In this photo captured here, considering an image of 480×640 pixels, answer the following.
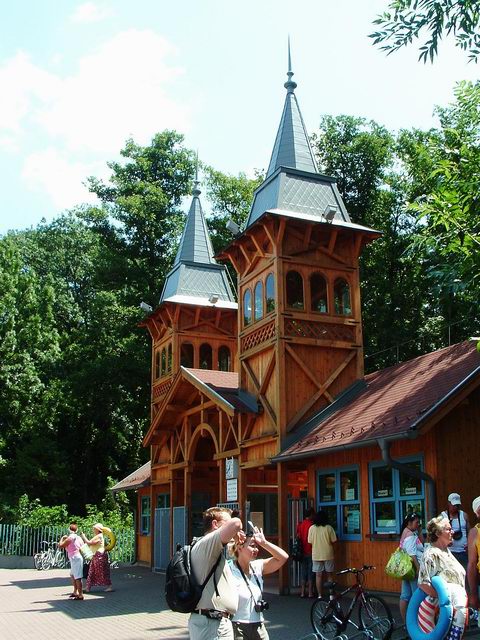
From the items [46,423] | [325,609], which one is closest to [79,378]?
[46,423]

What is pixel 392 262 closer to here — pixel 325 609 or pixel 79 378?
pixel 79 378

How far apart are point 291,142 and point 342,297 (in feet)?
16.7

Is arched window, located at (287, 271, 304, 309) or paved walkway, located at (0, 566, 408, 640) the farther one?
arched window, located at (287, 271, 304, 309)

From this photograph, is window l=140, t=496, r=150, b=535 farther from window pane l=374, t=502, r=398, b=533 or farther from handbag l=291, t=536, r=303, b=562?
window pane l=374, t=502, r=398, b=533

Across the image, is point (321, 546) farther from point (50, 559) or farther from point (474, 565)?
point (50, 559)

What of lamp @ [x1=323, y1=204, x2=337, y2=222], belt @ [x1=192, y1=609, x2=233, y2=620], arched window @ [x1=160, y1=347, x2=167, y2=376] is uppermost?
lamp @ [x1=323, y1=204, x2=337, y2=222]

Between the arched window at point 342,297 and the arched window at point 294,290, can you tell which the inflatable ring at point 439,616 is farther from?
the arched window at point 342,297

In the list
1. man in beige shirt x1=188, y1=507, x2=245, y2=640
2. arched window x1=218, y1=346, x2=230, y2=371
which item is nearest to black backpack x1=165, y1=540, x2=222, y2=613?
man in beige shirt x1=188, y1=507, x2=245, y2=640

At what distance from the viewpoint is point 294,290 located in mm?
19016

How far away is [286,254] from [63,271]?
33923 mm

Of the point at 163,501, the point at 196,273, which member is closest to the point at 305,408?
the point at 163,501

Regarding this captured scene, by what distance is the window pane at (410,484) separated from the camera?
1356 centimetres

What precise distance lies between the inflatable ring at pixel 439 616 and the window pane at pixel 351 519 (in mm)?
9886

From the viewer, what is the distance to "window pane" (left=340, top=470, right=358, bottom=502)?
50.5 ft
